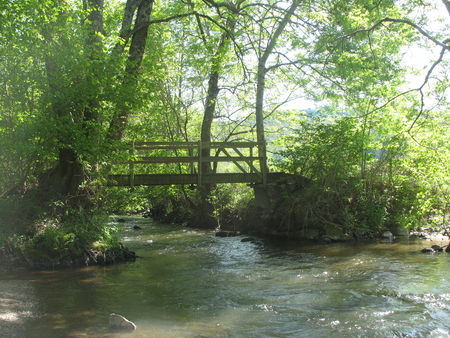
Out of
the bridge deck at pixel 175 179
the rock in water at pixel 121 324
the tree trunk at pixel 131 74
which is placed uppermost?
the tree trunk at pixel 131 74

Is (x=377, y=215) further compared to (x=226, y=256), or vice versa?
(x=377, y=215)

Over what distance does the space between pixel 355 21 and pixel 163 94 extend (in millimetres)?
11407

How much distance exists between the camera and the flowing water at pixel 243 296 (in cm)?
573

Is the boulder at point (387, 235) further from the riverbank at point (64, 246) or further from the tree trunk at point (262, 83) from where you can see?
the riverbank at point (64, 246)

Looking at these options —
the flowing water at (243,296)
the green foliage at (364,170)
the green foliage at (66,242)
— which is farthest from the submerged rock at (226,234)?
the green foliage at (66,242)

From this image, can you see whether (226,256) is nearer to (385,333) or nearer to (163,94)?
(385,333)

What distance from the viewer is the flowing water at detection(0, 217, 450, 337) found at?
5734 mm

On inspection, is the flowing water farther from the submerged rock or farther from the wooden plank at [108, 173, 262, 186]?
the submerged rock

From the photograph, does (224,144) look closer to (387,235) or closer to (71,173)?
(71,173)

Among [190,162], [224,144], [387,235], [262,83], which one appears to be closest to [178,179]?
[190,162]

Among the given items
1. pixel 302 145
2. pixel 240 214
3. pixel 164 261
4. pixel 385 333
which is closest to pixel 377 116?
pixel 302 145

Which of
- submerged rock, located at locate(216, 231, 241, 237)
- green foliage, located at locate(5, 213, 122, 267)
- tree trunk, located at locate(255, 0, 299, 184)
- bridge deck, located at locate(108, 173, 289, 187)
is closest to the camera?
green foliage, located at locate(5, 213, 122, 267)

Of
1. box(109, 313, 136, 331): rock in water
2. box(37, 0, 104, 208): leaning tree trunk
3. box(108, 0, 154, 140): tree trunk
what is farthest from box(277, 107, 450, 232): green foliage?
box(109, 313, 136, 331): rock in water

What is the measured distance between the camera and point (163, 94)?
1981 centimetres
